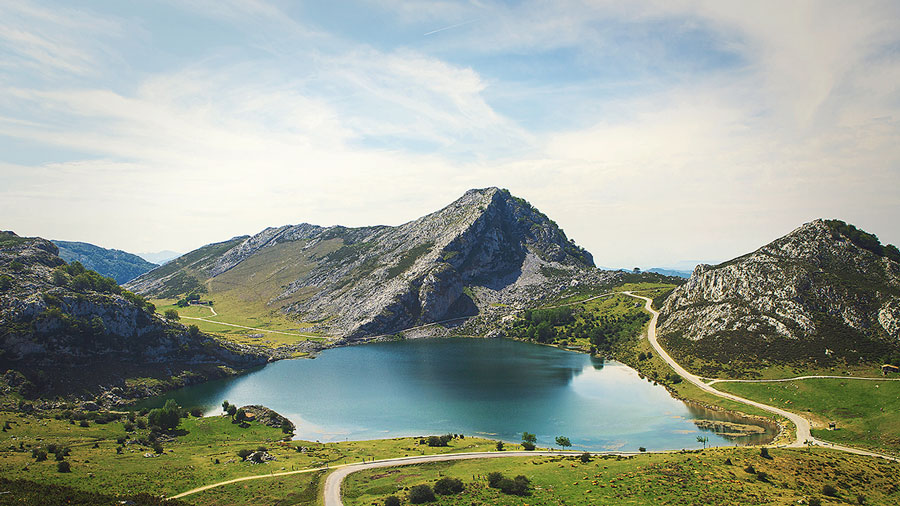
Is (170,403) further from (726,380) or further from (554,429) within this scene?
(726,380)

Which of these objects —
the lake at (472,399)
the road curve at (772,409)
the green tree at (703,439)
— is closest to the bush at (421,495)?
the lake at (472,399)

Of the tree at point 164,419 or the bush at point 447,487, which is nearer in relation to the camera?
the bush at point 447,487

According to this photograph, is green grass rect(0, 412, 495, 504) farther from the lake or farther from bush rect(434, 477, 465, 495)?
bush rect(434, 477, 465, 495)

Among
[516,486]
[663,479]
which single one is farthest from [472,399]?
[663,479]

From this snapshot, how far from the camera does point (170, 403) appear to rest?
101m

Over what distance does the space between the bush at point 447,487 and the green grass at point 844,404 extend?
7006 cm

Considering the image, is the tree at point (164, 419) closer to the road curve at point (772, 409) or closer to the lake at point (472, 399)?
the lake at point (472, 399)

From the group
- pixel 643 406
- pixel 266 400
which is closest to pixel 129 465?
pixel 266 400

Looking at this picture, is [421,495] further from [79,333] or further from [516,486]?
[79,333]

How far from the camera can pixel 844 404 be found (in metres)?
93.4

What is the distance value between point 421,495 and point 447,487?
391cm

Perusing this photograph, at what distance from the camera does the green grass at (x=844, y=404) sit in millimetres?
79938

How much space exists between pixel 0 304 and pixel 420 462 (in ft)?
405

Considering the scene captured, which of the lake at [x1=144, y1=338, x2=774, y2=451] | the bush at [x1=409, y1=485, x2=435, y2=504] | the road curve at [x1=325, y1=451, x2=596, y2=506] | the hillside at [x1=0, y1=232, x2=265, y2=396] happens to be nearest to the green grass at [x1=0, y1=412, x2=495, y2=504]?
the road curve at [x1=325, y1=451, x2=596, y2=506]
